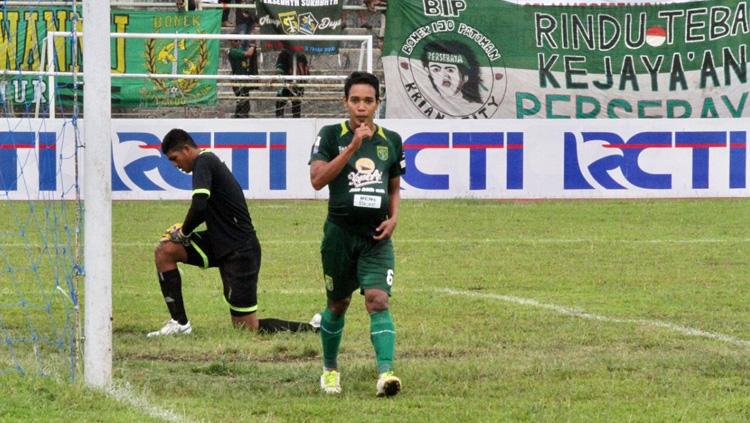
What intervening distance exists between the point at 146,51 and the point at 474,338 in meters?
14.7

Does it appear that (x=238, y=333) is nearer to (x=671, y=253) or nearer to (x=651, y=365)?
(x=651, y=365)

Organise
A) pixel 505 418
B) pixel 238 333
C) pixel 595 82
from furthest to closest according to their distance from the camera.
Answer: pixel 595 82 < pixel 238 333 < pixel 505 418

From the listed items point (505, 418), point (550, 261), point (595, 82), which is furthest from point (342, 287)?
point (595, 82)

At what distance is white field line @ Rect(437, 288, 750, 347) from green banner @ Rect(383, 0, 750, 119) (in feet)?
34.9

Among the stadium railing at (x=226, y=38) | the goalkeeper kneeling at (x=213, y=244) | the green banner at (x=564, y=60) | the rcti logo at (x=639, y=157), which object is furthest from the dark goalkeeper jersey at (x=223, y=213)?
the green banner at (x=564, y=60)

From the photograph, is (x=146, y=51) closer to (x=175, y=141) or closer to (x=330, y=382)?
(x=175, y=141)

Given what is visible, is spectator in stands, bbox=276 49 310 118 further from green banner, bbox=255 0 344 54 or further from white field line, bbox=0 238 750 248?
white field line, bbox=0 238 750 248

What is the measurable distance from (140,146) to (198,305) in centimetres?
948

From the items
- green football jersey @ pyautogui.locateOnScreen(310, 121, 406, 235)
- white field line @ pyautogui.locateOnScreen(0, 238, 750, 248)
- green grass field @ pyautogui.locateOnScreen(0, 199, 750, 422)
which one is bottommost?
green grass field @ pyautogui.locateOnScreen(0, 199, 750, 422)

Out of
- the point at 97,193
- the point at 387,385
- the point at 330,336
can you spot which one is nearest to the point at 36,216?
the point at 330,336

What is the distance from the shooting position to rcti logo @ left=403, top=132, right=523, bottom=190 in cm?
2134

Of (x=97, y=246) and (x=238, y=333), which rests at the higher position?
(x=97, y=246)

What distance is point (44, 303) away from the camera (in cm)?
1148

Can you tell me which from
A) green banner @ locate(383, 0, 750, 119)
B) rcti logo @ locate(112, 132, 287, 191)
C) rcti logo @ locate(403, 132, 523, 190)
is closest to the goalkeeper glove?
rcti logo @ locate(112, 132, 287, 191)
